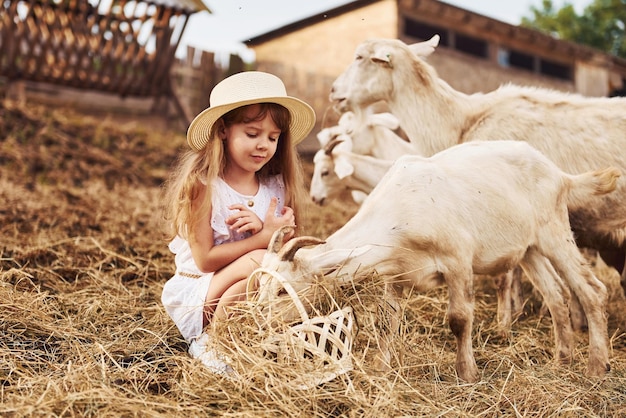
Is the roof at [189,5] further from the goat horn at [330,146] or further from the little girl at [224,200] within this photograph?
the little girl at [224,200]

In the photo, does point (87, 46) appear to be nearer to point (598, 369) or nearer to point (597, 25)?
point (598, 369)

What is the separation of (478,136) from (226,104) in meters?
2.25

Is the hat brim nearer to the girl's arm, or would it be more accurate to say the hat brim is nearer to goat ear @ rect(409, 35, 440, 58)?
the girl's arm

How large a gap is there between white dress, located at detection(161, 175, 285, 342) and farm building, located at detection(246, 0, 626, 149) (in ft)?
29.9

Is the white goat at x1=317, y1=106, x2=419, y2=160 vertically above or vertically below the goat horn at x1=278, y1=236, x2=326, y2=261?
below

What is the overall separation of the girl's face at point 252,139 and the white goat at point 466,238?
0.51m

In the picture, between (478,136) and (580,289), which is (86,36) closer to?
(478,136)

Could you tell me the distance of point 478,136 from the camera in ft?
15.9

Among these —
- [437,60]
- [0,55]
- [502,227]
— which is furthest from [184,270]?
[437,60]

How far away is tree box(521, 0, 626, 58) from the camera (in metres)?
33.8

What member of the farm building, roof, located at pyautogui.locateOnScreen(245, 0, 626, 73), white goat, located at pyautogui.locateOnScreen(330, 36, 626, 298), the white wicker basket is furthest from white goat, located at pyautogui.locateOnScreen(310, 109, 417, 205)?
roof, located at pyautogui.locateOnScreen(245, 0, 626, 73)

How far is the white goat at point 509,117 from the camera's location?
14.8ft

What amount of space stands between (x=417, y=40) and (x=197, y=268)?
Answer: 37.1ft

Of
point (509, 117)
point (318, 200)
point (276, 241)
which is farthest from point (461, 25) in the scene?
point (276, 241)
